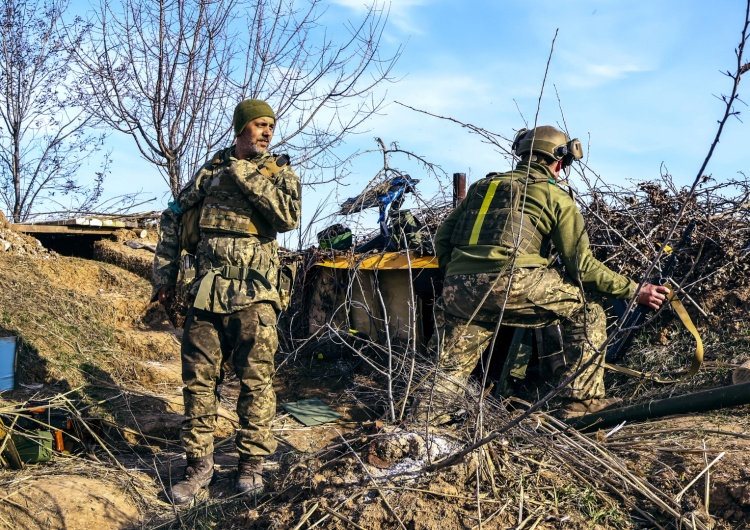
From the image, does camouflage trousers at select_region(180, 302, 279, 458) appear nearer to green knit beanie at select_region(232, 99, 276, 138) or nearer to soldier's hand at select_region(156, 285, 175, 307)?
soldier's hand at select_region(156, 285, 175, 307)

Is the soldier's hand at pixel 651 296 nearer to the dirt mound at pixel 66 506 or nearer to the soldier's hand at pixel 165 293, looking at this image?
the soldier's hand at pixel 165 293

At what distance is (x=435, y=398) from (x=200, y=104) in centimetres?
668

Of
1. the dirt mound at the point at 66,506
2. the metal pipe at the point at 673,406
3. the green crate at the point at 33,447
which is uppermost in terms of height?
the metal pipe at the point at 673,406

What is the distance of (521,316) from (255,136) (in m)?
1.86

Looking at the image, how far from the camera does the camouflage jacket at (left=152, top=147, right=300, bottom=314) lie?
14.3ft

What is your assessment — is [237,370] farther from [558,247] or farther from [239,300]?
[558,247]

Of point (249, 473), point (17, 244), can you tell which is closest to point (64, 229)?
point (17, 244)

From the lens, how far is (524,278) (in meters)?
4.60

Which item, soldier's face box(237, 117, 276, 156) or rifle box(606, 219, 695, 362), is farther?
rifle box(606, 219, 695, 362)

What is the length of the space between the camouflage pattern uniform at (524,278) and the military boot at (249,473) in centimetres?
115

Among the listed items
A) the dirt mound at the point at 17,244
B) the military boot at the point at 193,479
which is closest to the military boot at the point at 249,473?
the military boot at the point at 193,479

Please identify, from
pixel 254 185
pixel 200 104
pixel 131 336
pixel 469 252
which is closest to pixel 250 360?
pixel 254 185

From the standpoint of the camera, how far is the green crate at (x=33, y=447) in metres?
4.39

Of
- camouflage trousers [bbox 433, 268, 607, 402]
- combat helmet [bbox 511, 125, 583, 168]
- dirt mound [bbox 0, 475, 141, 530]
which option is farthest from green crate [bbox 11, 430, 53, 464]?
combat helmet [bbox 511, 125, 583, 168]
